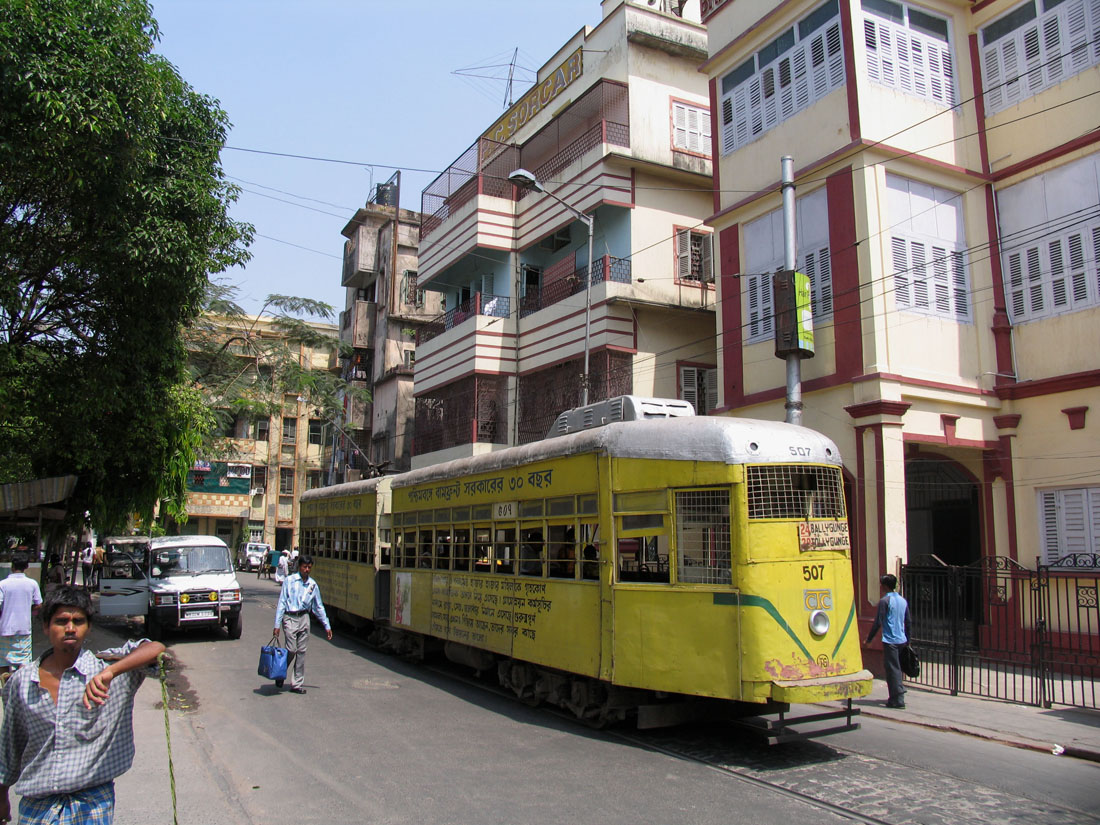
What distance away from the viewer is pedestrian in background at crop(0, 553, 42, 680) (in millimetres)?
9219

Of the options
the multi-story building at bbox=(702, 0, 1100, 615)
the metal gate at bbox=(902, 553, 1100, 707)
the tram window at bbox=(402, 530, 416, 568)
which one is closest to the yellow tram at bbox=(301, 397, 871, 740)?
the tram window at bbox=(402, 530, 416, 568)

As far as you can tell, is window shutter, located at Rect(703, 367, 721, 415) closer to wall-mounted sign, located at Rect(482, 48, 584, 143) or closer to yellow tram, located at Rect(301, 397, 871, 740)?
wall-mounted sign, located at Rect(482, 48, 584, 143)

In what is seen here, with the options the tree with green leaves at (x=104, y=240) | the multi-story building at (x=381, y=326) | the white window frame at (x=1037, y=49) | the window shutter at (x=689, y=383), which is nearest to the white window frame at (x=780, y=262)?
the white window frame at (x=1037, y=49)

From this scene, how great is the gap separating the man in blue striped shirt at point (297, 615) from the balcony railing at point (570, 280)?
1009 centimetres

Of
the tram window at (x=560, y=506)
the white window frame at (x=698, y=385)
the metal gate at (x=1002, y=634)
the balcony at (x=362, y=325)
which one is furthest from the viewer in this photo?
the balcony at (x=362, y=325)

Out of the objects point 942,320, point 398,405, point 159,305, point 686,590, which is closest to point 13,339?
point 159,305

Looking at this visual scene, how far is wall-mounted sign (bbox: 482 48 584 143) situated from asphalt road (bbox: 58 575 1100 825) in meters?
20.4

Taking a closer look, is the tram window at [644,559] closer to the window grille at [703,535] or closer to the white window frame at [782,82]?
the window grille at [703,535]

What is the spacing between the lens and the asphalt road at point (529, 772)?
5.98m

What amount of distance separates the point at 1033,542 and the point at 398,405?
25.9 meters

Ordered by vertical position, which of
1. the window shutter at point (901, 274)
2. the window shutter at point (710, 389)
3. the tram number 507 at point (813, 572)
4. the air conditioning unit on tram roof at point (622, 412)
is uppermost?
the window shutter at point (901, 274)

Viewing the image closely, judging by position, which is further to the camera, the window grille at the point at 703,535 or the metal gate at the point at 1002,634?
the metal gate at the point at 1002,634

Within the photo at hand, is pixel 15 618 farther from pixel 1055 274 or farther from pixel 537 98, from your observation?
pixel 537 98

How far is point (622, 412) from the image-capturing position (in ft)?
32.4
